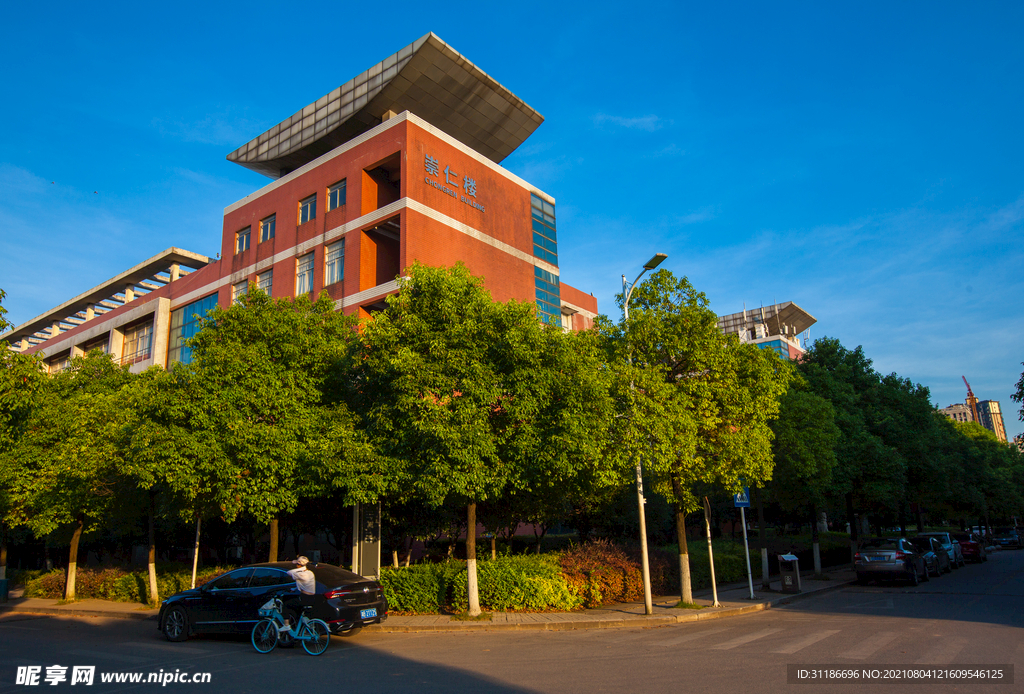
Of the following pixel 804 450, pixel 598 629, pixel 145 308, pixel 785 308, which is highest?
pixel 785 308

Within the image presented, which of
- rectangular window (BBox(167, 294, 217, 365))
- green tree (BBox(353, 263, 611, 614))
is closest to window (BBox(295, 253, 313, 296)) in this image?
rectangular window (BBox(167, 294, 217, 365))

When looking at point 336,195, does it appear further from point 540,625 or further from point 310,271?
point 540,625

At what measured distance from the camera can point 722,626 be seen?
1247 cm

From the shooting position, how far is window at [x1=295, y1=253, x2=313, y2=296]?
34.5 m

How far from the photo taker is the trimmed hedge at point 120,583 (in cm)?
2019

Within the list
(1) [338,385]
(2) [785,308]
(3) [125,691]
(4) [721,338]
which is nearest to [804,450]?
(4) [721,338]

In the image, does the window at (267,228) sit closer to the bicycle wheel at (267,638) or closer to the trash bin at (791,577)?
the bicycle wheel at (267,638)

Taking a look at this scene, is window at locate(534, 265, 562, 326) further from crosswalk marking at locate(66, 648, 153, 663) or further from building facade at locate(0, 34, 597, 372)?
crosswalk marking at locate(66, 648, 153, 663)

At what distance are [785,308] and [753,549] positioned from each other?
81.5 meters

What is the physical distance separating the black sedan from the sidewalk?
1572 millimetres

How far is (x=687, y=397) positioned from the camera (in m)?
15.0

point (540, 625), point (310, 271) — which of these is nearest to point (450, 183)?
point (310, 271)

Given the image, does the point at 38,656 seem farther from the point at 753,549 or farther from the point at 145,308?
the point at 145,308

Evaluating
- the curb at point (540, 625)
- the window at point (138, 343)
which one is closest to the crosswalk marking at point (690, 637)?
the curb at point (540, 625)
